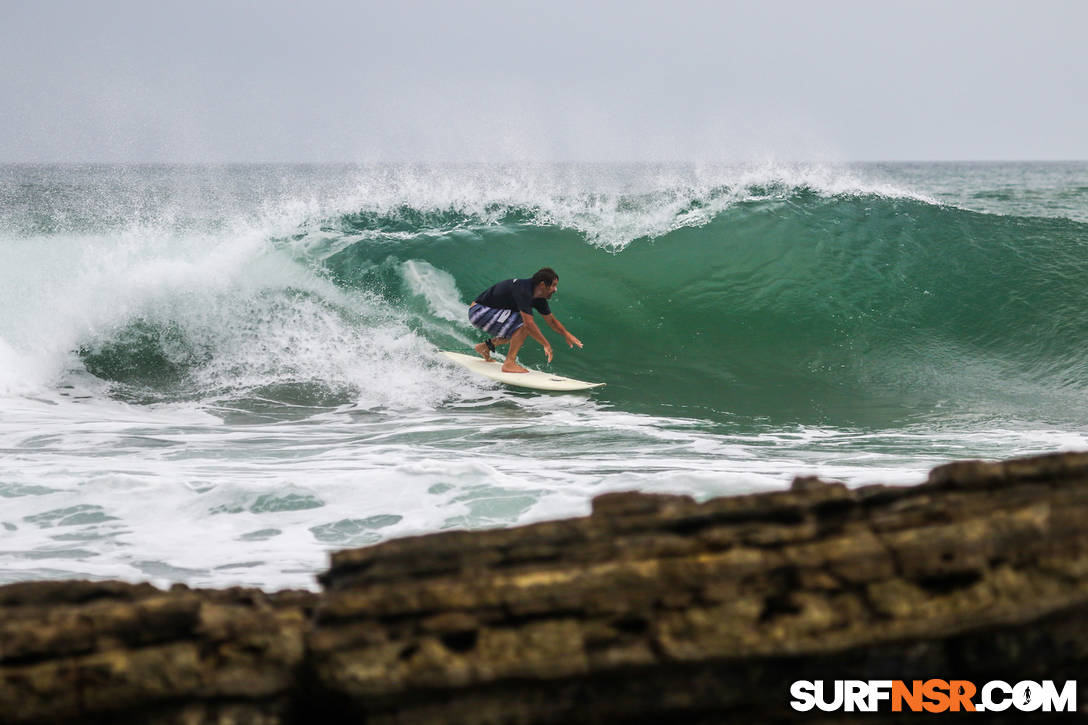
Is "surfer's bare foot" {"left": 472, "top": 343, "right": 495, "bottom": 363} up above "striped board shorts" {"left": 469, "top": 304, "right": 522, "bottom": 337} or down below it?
below

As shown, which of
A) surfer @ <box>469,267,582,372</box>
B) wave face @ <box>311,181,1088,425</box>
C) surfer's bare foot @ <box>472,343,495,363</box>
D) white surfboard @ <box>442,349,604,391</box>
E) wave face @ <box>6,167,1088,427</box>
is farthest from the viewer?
surfer's bare foot @ <box>472,343,495,363</box>

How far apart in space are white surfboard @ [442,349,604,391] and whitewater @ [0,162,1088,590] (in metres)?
0.24

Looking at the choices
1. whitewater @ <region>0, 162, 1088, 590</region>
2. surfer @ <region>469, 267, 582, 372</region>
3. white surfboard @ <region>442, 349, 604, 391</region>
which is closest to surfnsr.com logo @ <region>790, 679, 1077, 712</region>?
whitewater @ <region>0, 162, 1088, 590</region>

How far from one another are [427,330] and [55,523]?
6930 millimetres

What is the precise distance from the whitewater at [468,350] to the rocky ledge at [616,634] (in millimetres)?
2488

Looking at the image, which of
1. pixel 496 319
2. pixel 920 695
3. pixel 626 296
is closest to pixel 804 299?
pixel 626 296

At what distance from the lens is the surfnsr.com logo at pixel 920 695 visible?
7.08 feet

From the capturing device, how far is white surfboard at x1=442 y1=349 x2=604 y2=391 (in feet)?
33.4

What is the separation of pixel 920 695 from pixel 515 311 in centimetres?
805

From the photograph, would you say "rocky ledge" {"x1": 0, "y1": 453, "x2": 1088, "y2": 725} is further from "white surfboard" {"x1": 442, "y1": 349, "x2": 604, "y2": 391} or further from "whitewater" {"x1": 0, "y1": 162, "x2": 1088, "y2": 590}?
"white surfboard" {"x1": 442, "y1": 349, "x2": 604, "y2": 391}

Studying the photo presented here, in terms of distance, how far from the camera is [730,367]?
1116 centimetres

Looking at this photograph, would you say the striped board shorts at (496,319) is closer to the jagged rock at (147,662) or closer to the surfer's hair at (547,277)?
the surfer's hair at (547,277)

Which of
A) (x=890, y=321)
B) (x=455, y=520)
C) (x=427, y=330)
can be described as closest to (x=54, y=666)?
(x=455, y=520)

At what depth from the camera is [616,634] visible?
6.99ft
